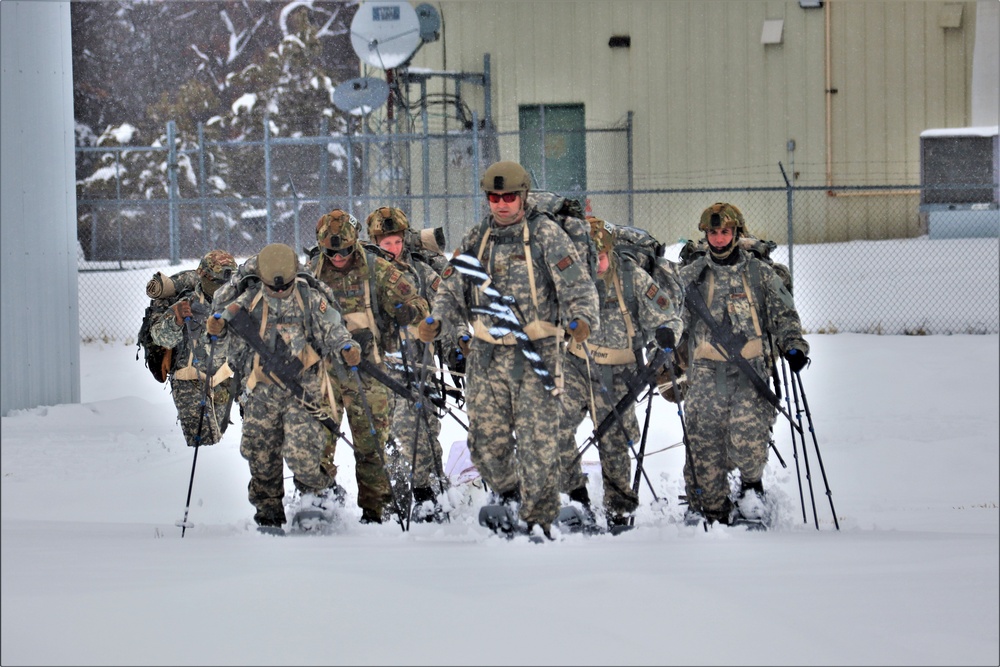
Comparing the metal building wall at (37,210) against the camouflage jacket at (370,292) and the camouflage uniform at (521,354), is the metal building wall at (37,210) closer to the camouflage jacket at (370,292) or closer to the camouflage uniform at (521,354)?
the camouflage jacket at (370,292)

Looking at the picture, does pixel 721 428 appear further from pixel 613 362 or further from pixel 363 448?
pixel 363 448

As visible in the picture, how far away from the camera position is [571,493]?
771 centimetres

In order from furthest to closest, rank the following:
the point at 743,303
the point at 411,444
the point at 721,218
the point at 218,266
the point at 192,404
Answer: the point at 192,404, the point at 218,266, the point at 411,444, the point at 743,303, the point at 721,218

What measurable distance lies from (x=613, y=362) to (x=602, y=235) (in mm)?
798

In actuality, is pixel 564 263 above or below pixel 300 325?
above

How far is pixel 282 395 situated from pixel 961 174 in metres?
13.8

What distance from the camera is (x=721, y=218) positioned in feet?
25.0

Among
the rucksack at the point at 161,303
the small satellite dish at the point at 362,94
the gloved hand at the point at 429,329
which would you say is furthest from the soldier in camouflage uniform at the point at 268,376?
the small satellite dish at the point at 362,94

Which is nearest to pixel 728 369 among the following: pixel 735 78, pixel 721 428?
pixel 721 428

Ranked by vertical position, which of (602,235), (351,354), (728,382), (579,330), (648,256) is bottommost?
(728,382)

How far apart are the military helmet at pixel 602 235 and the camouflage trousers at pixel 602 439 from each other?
680mm

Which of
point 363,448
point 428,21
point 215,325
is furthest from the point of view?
point 428,21

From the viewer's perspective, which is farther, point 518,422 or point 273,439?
point 273,439

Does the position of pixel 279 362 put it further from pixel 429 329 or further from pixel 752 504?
pixel 752 504
